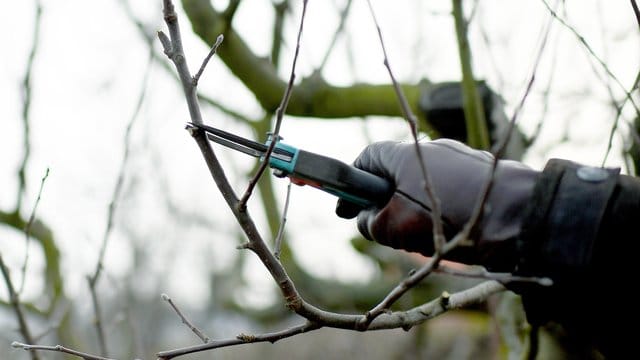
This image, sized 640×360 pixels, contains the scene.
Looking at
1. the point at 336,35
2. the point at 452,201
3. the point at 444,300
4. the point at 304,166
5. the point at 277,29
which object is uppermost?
the point at 277,29

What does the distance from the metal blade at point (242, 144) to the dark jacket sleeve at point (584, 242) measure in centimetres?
39

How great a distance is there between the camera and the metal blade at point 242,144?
1176 mm

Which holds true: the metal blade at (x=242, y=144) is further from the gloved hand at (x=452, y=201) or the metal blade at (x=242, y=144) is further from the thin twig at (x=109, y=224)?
the thin twig at (x=109, y=224)

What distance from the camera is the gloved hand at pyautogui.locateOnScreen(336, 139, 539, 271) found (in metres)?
1.18

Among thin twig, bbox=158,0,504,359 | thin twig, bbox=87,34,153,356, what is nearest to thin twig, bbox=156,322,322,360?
thin twig, bbox=158,0,504,359

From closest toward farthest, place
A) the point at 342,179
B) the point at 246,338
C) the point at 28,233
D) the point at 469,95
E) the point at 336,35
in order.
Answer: the point at 342,179, the point at 246,338, the point at 28,233, the point at 469,95, the point at 336,35

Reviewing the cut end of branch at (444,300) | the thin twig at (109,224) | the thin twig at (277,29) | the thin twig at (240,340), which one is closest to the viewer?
the thin twig at (240,340)

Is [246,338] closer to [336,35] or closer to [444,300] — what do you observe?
[444,300]

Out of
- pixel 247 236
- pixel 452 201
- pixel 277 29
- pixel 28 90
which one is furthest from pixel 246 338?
pixel 277 29

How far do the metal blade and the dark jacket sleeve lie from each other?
0.39 meters

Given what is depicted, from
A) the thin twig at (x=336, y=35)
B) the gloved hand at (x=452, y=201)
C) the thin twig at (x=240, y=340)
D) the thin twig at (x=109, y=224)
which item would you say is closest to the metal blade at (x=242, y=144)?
the gloved hand at (x=452, y=201)

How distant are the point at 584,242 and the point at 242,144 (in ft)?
1.73

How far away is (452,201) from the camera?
47.6 inches

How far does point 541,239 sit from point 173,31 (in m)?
0.63
